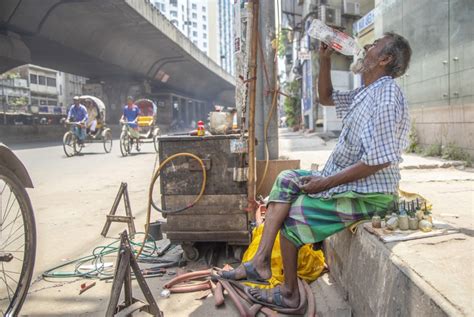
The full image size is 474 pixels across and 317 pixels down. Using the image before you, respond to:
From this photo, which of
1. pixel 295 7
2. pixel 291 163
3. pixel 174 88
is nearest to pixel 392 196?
pixel 291 163

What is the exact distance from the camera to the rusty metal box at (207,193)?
139 inches

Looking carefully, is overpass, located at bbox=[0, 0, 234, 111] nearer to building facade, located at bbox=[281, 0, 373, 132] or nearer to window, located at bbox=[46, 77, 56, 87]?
building facade, located at bbox=[281, 0, 373, 132]

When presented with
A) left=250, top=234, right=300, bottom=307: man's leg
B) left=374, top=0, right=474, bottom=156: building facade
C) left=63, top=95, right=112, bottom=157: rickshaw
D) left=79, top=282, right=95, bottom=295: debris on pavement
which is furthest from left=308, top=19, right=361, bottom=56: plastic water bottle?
left=63, top=95, right=112, bottom=157: rickshaw

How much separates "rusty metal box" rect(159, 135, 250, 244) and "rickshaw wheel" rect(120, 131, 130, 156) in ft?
31.8

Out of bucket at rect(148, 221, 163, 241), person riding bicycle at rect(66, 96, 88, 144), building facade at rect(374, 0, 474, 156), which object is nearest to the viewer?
bucket at rect(148, 221, 163, 241)

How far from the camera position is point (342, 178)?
2350mm

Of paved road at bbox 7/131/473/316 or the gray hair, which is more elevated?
the gray hair

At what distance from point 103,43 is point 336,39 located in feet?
72.1

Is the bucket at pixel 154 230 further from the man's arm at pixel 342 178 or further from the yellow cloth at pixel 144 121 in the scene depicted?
the yellow cloth at pixel 144 121

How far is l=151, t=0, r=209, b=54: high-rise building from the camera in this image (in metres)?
94.8

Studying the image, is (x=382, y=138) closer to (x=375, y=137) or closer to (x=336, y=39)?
(x=375, y=137)

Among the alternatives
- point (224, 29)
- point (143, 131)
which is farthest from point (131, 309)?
point (224, 29)

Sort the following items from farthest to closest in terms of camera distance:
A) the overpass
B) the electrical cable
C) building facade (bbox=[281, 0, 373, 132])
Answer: the overpass, building facade (bbox=[281, 0, 373, 132]), the electrical cable

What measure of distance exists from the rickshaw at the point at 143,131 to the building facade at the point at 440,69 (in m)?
6.61
